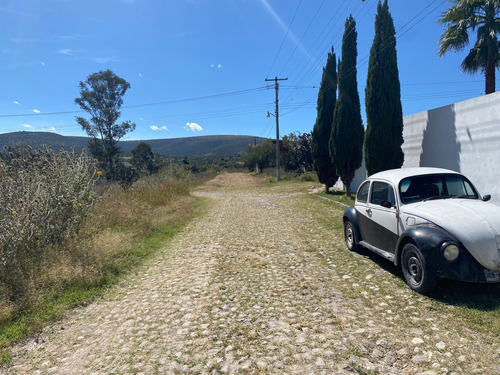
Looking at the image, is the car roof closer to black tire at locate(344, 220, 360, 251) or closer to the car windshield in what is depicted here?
the car windshield

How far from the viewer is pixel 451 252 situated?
11.7 feet

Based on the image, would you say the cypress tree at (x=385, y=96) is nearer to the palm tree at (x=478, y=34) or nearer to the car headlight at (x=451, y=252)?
the palm tree at (x=478, y=34)

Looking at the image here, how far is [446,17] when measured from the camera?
465 inches

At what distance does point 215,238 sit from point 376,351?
6.01 meters

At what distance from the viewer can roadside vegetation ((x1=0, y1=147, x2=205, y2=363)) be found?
168 inches

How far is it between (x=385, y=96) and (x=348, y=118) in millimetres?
3729

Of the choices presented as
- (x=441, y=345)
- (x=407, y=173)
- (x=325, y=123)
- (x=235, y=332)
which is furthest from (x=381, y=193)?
(x=325, y=123)

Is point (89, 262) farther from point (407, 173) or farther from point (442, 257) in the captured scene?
point (407, 173)

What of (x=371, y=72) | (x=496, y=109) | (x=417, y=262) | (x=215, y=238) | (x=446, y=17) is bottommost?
(x=215, y=238)

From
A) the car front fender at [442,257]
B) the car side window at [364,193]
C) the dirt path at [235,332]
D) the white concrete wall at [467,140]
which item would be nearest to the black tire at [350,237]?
the car side window at [364,193]

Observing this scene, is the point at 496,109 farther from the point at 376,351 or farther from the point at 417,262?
the point at 376,351

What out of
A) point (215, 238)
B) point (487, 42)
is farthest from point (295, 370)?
point (487, 42)

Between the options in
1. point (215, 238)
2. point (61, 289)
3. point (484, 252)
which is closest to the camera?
point (484, 252)

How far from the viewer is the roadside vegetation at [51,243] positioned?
4.27m
